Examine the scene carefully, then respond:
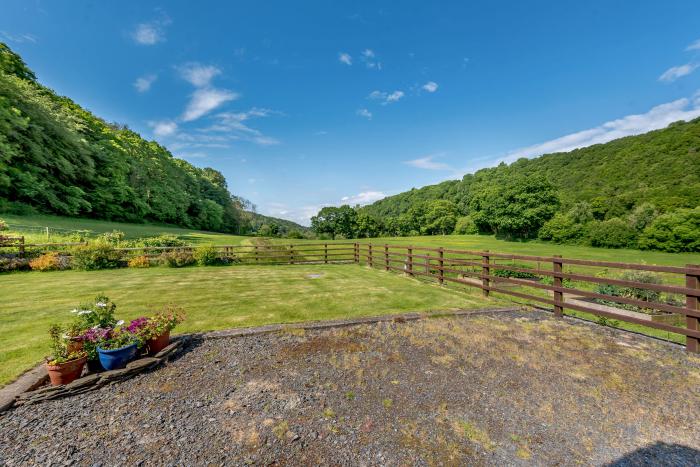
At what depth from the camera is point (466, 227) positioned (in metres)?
62.3

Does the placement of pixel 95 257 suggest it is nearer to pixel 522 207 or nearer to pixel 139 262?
pixel 139 262

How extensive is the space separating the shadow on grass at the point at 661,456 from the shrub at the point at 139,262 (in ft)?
54.8

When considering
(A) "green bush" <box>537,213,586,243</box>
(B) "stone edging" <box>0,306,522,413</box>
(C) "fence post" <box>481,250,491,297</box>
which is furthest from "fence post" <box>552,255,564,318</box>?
(A) "green bush" <box>537,213,586,243</box>

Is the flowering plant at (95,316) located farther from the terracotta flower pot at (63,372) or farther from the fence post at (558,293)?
the fence post at (558,293)

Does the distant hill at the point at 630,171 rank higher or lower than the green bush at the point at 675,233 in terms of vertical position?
higher

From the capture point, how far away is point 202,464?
2246 millimetres

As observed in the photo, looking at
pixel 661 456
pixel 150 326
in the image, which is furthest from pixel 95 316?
pixel 661 456

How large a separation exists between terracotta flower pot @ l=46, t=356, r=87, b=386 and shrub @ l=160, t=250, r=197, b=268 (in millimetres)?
12038

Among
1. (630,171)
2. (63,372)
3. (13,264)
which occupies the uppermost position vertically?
(630,171)

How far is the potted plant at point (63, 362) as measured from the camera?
325 cm

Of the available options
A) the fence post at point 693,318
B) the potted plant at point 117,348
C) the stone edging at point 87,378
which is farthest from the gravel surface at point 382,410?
the potted plant at point 117,348

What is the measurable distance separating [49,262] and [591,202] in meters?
56.8

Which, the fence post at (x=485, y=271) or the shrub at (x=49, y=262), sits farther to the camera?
the shrub at (x=49, y=262)

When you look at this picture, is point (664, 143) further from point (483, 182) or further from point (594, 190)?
point (483, 182)
